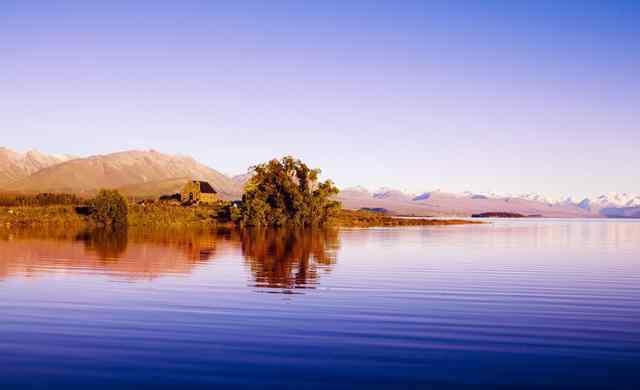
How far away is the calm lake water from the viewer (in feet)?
40.5

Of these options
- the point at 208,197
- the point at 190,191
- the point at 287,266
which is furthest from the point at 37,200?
the point at 287,266

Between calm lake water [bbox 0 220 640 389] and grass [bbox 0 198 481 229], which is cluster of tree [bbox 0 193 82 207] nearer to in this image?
grass [bbox 0 198 481 229]

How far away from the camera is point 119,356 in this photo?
13617 millimetres

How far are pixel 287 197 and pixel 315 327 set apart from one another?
A: 321ft

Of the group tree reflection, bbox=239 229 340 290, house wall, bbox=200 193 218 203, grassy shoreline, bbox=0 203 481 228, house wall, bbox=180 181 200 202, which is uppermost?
house wall, bbox=180 181 200 202

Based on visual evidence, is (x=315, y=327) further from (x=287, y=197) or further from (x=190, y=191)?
(x=190, y=191)

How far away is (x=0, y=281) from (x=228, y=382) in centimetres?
1963

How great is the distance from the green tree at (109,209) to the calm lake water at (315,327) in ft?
234

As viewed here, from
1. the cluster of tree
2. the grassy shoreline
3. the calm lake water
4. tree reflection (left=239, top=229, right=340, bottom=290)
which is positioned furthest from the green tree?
the calm lake water

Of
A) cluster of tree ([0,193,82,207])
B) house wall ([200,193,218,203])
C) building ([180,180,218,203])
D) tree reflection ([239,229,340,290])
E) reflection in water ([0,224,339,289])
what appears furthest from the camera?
building ([180,180,218,203])

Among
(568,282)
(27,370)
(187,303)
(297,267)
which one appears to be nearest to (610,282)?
(568,282)

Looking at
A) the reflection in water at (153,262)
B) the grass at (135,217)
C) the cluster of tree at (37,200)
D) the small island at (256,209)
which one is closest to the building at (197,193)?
the cluster of tree at (37,200)

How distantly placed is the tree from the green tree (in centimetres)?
2171

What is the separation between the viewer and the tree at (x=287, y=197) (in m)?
112
